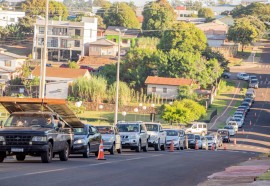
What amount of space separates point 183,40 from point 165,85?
72.8 feet

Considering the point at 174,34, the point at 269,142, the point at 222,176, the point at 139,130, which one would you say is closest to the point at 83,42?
the point at 174,34

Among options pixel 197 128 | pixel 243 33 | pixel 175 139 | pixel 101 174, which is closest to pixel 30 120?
pixel 101 174

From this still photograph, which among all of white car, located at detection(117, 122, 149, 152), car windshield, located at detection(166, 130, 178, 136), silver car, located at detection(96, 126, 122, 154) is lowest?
car windshield, located at detection(166, 130, 178, 136)

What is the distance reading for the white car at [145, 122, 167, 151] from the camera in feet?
163

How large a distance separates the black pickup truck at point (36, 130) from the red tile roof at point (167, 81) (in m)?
80.7

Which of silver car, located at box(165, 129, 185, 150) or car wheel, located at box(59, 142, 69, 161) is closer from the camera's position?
car wheel, located at box(59, 142, 69, 161)

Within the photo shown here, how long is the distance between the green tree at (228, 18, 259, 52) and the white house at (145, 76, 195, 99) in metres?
52.0

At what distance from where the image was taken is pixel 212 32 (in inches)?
7771

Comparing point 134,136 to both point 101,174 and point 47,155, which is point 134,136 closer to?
point 47,155

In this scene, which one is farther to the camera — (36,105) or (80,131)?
(80,131)

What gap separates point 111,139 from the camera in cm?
4062

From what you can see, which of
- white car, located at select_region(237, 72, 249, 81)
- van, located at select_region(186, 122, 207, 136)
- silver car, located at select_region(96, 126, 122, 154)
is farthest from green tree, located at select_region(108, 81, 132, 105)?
silver car, located at select_region(96, 126, 122, 154)

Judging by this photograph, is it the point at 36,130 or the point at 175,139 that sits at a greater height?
the point at 36,130

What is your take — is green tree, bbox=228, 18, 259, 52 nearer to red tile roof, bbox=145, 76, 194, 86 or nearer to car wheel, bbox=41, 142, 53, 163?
red tile roof, bbox=145, 76, 194, 86
